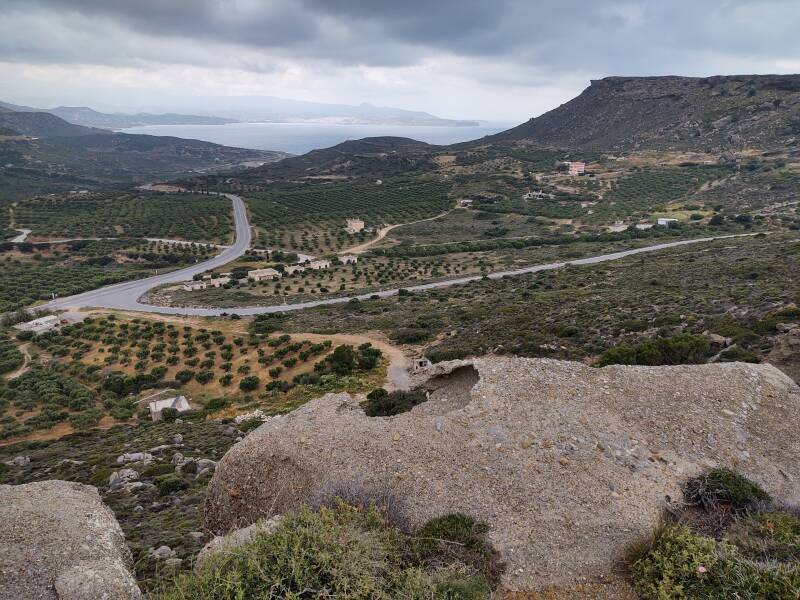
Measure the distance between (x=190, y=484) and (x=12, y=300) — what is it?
2147 inches

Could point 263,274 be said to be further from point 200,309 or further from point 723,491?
point 723,491

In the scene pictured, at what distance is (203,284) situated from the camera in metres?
55.9

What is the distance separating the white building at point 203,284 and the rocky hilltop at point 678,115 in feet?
375

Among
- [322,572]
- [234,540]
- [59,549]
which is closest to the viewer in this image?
[322,572]

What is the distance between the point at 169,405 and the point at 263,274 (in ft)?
128

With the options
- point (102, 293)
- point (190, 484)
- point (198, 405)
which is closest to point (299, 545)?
point (190, 484)

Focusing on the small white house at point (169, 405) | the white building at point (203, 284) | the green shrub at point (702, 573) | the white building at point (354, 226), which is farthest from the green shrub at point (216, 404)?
the white building at point (354, 226)

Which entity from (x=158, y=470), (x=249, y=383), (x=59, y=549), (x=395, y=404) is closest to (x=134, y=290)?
(x=249, y=383)

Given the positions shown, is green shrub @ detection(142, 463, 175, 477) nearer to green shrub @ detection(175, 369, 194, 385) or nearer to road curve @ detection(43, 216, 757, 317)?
green shrub @ detection(175, 369, 194, 385)

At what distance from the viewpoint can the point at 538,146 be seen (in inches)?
6078

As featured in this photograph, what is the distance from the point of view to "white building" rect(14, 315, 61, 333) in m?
39.2

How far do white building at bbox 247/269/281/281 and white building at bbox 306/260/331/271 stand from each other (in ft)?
16.0

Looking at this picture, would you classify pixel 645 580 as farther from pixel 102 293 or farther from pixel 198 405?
pixel 102 293

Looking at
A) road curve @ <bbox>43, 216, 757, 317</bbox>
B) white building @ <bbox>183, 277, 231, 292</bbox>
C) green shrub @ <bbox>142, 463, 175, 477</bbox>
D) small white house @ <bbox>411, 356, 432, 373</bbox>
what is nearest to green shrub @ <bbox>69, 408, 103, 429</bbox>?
green shrub @ <bbox>142, 463, 175, 477</bbox>
